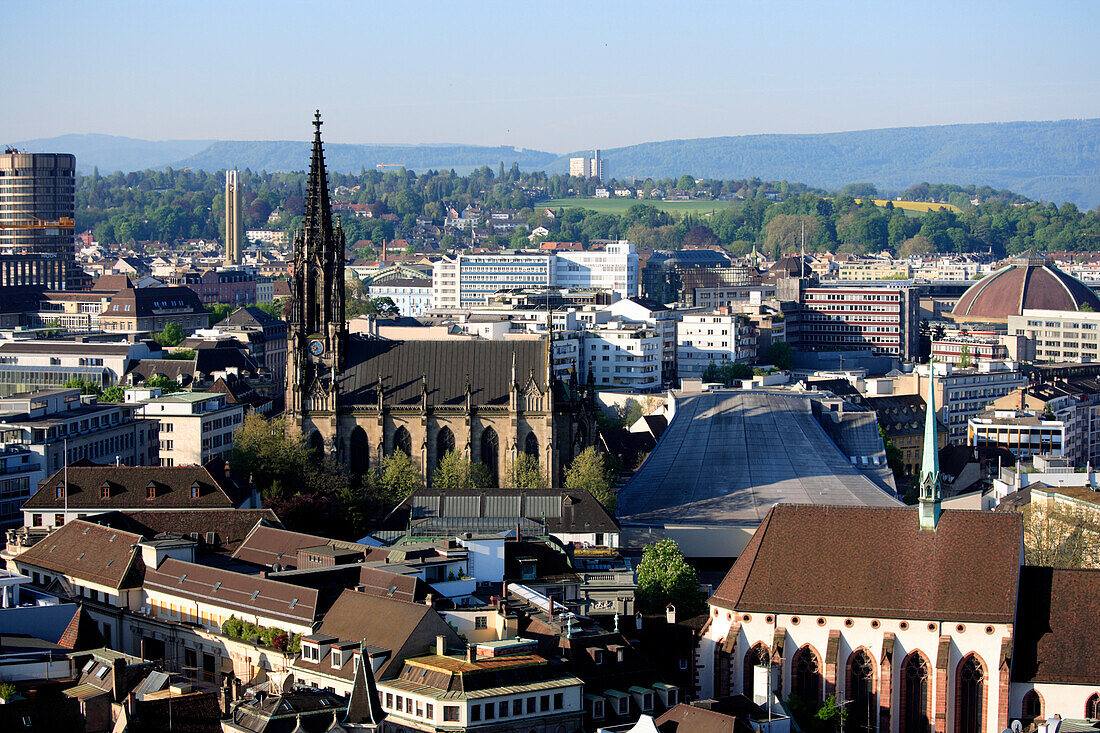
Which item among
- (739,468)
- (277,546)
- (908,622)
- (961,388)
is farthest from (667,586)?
(961,388)

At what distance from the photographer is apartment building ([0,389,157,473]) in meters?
103

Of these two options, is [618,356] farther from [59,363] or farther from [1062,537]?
[1062,537]

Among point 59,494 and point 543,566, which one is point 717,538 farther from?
point 59,494

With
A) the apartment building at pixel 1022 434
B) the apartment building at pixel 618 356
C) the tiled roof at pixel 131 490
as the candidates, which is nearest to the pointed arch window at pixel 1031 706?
the tiled roof at pixel 131 490

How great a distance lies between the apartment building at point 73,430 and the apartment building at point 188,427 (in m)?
1.23

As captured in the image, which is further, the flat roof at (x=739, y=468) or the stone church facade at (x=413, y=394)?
the stone church facade at (x=413, y=394)

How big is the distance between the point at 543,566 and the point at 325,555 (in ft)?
30.8

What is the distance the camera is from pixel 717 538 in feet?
330

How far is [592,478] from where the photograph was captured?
345 ft

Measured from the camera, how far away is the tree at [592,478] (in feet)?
343

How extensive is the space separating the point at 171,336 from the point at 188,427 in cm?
7476

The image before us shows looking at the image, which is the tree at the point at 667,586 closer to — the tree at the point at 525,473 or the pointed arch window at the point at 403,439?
the tree at the point at 525,473

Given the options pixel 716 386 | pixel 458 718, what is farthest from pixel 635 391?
pixel 458 718

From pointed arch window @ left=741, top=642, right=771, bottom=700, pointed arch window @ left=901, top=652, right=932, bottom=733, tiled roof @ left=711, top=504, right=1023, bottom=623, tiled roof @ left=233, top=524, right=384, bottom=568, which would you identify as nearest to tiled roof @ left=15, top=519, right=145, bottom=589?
tiled roof @ left=233, top=524, right=384, bottom=568
